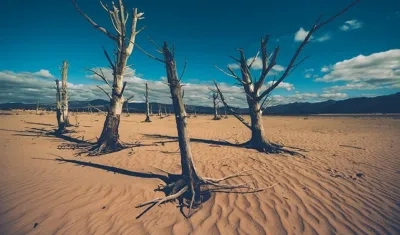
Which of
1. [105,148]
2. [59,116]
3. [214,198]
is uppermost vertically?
[59,116]

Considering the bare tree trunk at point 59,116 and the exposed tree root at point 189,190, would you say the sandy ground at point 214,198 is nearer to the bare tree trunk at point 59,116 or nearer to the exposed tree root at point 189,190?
the exposed tree root at point 189,190

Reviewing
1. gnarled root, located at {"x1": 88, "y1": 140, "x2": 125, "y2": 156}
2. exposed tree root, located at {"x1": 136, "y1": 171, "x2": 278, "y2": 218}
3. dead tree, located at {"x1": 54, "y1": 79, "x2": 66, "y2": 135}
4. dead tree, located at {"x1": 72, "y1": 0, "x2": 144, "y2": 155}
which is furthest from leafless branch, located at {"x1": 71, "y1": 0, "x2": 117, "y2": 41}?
dead tree, located at {"x1": 54, "y1": 79, "x2": 66, "y2": 135}

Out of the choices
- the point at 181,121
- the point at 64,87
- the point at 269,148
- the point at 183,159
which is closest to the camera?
the point at 181,121

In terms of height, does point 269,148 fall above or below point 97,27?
below

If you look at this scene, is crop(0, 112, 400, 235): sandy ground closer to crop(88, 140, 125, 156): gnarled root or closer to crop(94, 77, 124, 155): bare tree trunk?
crop(88, 140, 125, 156): gnarled root

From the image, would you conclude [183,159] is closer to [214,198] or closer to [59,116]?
A: [214,198]

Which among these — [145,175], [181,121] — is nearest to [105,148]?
[145,175]

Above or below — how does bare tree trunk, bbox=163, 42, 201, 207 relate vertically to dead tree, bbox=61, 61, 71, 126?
below

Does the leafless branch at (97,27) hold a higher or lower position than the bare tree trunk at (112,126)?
higher

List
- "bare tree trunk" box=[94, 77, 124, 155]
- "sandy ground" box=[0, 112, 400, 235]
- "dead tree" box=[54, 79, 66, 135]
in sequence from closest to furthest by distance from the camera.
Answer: "sandy ground" box=[0, 112, 400, 235]
"bare tree trunk" box=[94, 77, 124, 155]
"dead tree" box=[54, 79, 66, 135]

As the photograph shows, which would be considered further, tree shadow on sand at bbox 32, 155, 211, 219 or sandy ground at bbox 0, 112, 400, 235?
tree shadow on sand at bbox 32, 155, 211, 219

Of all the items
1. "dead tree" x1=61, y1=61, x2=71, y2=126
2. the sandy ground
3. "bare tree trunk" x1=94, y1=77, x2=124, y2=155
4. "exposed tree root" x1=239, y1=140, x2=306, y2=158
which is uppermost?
"dead tree" x1=61, y1=61, x2=71, y2=126

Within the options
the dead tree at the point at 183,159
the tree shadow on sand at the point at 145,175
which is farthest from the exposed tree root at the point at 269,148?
the tree shadow on sand at the point at 145,175

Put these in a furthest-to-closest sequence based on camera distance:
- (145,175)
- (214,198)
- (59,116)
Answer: (59,116) < (145,175) < (214,198)
